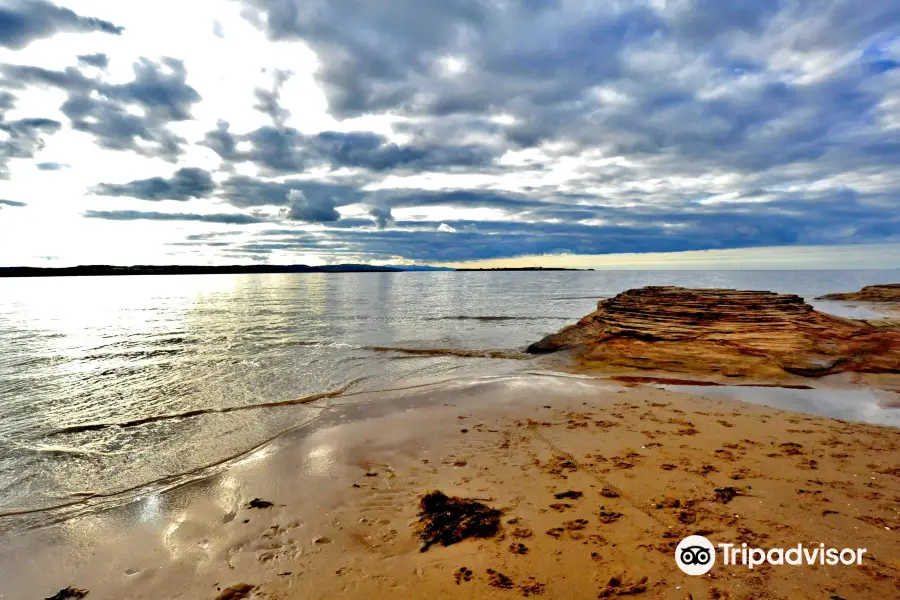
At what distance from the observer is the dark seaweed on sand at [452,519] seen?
5141 millimetres

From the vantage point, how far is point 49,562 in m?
5.35

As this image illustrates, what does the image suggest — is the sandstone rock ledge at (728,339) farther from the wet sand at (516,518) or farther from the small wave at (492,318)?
the small wave at (492,318)

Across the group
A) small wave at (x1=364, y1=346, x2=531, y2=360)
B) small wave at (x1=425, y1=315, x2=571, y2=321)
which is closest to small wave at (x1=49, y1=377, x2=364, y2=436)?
small wave at (x1=364, y1=346, x2=531, y2=360)

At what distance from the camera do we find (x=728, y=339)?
16.0 meters

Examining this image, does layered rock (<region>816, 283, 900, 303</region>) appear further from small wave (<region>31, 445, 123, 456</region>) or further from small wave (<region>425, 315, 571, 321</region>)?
small wave (<region>31, 445, 123, 456</region>)

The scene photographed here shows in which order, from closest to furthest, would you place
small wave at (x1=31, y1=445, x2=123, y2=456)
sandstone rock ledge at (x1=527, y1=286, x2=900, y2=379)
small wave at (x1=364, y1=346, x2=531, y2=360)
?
small wave at (x1=31, y1=445, x2=123, y2=456)
sandstone rock ledge at (x1=527, y1=286, x2=900, y2=379)
small wave at (x1=364, y1=346, x2=531, y2=360)

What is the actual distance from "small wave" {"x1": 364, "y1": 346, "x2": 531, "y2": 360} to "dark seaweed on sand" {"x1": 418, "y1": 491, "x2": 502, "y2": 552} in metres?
13.3

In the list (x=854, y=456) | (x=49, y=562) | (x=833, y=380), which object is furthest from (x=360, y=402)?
(x=833, y=380)

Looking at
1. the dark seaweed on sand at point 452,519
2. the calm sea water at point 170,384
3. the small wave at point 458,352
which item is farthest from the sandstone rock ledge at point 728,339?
the dark seaweed on sand at point 452,519

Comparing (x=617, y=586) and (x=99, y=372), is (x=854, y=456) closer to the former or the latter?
(x=617, y=586)

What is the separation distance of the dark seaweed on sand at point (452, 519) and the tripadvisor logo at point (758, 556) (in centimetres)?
212

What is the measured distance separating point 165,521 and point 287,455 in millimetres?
2355

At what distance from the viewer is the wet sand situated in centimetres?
434

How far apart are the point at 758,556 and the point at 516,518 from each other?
2.63m
